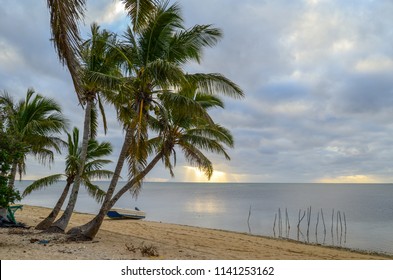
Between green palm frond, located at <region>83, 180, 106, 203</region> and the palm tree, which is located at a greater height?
the palm tree

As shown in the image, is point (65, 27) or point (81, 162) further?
point (81, 162)

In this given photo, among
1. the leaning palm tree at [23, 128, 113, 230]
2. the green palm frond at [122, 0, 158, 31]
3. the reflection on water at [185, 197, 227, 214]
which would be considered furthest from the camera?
the reflection on water at [185, 197, 227, 214]

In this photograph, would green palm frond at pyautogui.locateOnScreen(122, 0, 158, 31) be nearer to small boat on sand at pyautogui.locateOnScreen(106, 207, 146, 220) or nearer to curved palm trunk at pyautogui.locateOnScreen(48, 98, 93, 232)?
curved palm trunk at pyautogui.locateOnScreen(48, 98, 93, 232)

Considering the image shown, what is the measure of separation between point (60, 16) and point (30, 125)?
1049 centimetres

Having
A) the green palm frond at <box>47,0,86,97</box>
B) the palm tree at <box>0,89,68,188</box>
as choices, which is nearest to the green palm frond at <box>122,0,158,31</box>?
the green palm frond at <box>47,0,86,97</box>

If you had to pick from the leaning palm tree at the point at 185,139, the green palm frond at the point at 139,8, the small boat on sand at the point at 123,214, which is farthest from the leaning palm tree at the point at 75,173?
the small boat on sand at the point at 123,214

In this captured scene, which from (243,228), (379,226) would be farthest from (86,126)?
(379,226)

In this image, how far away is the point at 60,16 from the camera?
4180 mm

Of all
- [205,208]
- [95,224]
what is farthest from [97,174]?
[205,208]

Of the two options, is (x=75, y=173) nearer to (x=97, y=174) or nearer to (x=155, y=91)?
(x=97, y=174)

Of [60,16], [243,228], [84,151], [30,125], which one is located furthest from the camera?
[243,228]
